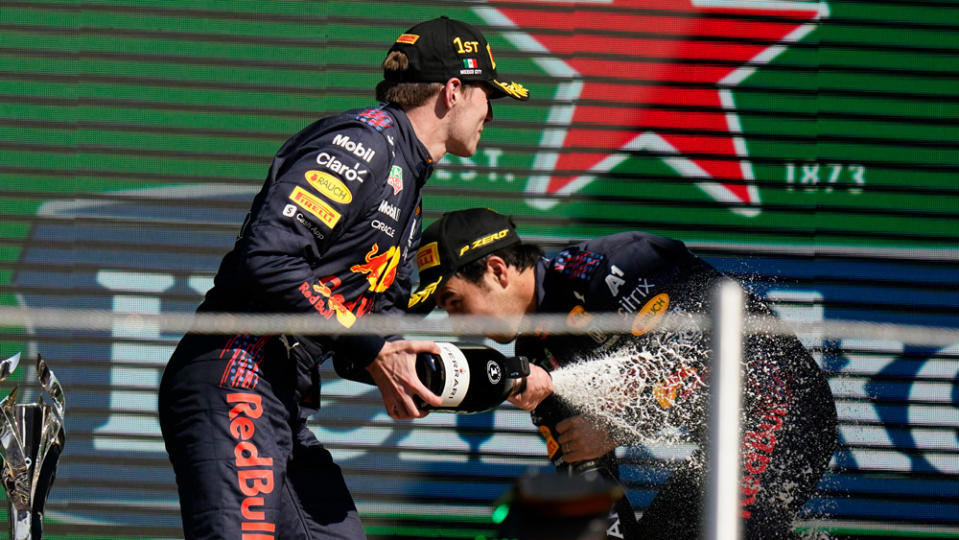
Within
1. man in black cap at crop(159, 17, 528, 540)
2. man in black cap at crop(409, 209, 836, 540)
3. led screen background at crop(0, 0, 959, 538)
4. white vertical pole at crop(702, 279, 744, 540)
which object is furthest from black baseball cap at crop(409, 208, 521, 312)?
white vertical pole at crop(702, 279, 744, 540)

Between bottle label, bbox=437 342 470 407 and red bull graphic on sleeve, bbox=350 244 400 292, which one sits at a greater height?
red bull graphic on sleeve, bbox=350 244 400 292

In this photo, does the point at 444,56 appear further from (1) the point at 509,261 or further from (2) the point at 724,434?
(2) the point at 724,434

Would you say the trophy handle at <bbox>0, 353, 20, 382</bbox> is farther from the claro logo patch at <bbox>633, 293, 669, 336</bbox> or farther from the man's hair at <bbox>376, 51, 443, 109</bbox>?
the claro logo patch at <bbox>633, 293, 669, 336</bbox>

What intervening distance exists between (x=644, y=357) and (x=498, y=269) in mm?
603

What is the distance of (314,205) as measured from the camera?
9.23 ft

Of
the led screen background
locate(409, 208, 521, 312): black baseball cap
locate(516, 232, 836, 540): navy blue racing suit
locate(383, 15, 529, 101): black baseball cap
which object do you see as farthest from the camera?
the led screen background

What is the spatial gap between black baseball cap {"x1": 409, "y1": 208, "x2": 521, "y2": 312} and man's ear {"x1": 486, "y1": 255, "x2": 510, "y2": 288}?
1.2 inches

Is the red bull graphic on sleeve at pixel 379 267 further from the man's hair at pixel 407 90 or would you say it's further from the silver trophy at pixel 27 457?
the silver trophy at pixel 27 457

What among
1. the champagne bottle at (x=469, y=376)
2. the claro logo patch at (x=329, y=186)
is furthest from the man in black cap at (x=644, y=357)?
the claro logo patch at (x=329, y=186)

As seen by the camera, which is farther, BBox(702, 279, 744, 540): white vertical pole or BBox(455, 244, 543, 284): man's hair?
BBox(455, 244, 543, 284): man's hair

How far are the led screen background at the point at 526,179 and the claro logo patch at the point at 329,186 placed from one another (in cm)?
247

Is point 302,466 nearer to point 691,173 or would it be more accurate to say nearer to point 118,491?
point 118,491

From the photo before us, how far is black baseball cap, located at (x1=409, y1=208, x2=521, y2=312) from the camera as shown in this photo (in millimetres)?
3877

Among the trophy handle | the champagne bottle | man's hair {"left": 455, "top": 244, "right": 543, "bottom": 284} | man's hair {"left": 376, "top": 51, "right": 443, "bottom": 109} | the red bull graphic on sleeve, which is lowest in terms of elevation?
the trophy handle
